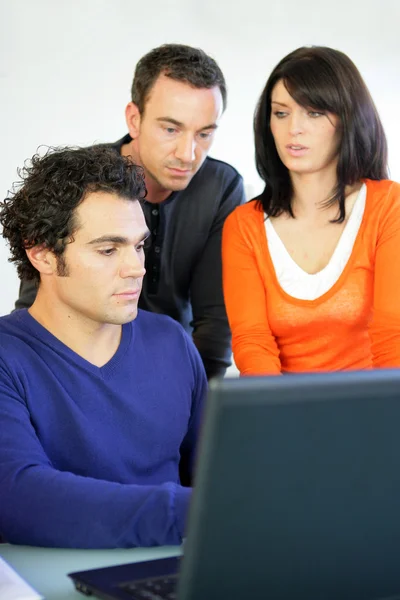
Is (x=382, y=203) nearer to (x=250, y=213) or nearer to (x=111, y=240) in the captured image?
(x=250, y=213)

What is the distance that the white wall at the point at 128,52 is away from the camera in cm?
344

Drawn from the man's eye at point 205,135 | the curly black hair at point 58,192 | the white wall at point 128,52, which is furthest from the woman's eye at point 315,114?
Answer: the white wall at point 128,52

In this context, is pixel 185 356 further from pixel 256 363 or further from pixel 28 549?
pixel 28 549

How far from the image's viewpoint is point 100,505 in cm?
119

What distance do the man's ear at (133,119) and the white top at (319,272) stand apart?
489 mm

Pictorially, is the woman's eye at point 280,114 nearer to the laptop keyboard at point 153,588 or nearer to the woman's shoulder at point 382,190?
the woman's shoulder at point 382,190

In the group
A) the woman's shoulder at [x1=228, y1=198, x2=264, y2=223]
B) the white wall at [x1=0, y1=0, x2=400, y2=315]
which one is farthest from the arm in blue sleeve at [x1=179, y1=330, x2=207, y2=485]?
the white wall at [x1=0, y1=0, x2=400, y2=315]

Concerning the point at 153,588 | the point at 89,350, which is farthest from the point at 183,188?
the point at 153,588

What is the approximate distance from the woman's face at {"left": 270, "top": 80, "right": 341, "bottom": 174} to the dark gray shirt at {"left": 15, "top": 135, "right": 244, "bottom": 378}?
1.19 ft

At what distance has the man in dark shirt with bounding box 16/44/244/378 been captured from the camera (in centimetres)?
220

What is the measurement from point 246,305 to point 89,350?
52 cm

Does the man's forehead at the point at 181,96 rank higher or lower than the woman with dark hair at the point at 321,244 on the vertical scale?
higher

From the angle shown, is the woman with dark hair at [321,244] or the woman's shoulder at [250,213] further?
the woman's shoulder at [250,213]

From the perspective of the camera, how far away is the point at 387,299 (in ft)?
6.36
